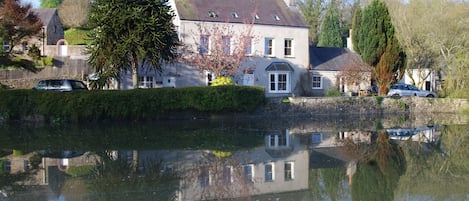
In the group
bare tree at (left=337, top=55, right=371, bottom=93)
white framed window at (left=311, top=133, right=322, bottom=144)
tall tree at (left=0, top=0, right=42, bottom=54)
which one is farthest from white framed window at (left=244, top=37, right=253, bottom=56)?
white framed window at (left=311, top=133, right=322, bottom=144)

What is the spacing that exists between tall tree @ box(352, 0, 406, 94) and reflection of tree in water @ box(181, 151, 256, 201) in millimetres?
24748

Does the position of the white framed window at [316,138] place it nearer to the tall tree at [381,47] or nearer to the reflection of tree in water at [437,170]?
the reflection of tree in water at [437,170]

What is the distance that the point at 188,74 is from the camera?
35.6 m

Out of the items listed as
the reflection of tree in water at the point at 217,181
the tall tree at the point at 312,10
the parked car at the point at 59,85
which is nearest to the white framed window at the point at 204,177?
the reflection of tree in water at the point at 217,181

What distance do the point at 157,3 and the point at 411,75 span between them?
25045 mm

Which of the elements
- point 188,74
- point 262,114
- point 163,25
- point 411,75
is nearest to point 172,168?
point 163,25

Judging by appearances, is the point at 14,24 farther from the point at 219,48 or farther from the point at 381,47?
the point at 381,47

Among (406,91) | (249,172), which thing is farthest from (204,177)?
(406,91)

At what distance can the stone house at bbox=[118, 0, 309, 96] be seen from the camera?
3512 cm

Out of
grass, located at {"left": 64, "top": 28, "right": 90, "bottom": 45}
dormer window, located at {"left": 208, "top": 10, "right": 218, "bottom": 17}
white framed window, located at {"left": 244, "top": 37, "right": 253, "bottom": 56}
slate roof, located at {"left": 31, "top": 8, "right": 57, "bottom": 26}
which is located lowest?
white framed window, located at {"left": 244, "top": 37, "right": 253, "bottom": 56}

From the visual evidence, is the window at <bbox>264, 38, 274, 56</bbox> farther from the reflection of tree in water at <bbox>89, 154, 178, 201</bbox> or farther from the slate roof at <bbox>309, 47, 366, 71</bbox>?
the reflection of tree in water at <bbox>89, 154, 178, 201</bbox>

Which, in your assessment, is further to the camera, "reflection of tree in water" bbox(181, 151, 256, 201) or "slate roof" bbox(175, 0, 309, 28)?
"slate roof" bbox(175, 0, 309, 28)

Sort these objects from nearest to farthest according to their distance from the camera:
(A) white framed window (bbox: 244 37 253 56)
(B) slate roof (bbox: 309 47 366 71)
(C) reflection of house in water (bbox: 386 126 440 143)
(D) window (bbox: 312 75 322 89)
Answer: (C) reflection of house in water (bbox: 386 126 440 143), (A) white framed window (bbox: 244 37 253 56), (D) window (bbox: 312 75 322 89), (B) slate roof (bbox: 309 47 366 71)

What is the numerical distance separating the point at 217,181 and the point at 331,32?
5113 centimetres
